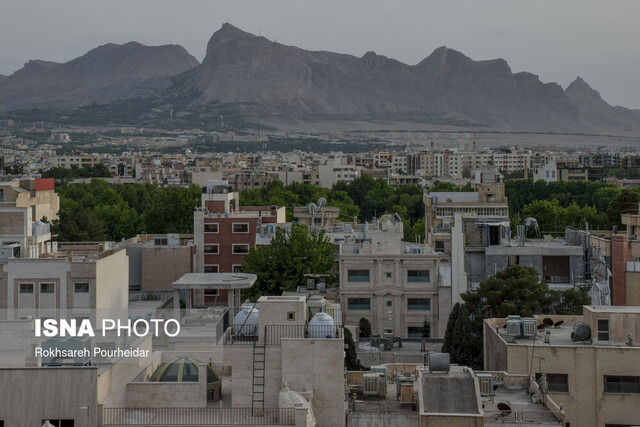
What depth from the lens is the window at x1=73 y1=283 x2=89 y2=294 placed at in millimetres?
30609

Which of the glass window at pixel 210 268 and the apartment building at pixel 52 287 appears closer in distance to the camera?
the apartment building at pixel 52 287

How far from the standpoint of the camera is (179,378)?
1686cm

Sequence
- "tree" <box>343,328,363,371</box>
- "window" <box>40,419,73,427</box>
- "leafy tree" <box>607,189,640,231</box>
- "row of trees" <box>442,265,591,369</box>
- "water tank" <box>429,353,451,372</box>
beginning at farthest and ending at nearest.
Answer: "leafy tree" <box>607,189,640,231</box>, "row of trees" <box>442,265,591,369</box>, "tree" <box>343,328,363,371</box>, "water tank" <box>429,353,451,372</box>, "window" <box>40,419,73,427</box>

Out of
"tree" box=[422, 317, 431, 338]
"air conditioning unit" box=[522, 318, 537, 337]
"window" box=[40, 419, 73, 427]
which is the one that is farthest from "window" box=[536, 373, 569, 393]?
"tree" box=[422, 317, 431, 338]

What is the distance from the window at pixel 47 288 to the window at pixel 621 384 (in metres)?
17.3

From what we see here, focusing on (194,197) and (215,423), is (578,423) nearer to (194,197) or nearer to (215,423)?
(215,423)

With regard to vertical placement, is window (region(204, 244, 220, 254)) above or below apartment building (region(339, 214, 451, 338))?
above

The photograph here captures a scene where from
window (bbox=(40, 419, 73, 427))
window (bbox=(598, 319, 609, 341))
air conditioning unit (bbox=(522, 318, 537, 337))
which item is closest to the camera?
window (bbox=(40, 419, 73, 427))

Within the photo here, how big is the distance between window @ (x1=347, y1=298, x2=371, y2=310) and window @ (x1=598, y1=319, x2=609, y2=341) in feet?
51.3

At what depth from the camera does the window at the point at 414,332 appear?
115ft

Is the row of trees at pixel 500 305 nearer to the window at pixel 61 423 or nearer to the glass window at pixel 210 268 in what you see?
the window at pixel 61 423

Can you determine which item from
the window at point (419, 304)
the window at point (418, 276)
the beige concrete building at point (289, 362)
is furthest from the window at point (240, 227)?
the beige concrete building at point (289, 362)

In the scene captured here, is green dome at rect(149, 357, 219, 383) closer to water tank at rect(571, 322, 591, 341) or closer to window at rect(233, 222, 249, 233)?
water tank at rect(571, 322, 591, 341)

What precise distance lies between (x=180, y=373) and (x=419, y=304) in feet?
63.7
